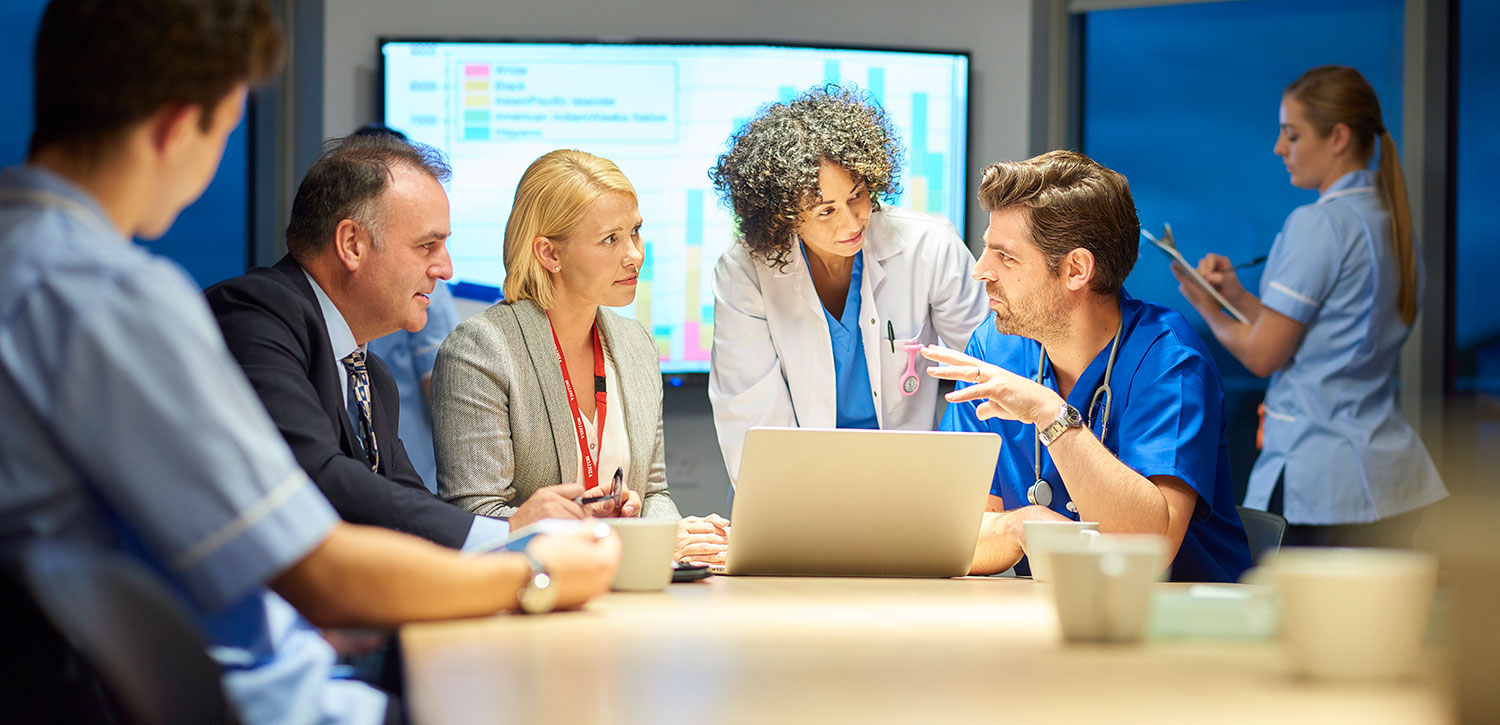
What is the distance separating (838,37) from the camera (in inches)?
169

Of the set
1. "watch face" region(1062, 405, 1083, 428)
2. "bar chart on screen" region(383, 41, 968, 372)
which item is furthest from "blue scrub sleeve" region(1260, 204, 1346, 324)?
"watch face" region(1062, 405, 1083, 428)

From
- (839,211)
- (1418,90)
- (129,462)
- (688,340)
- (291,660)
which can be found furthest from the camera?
(688,340)

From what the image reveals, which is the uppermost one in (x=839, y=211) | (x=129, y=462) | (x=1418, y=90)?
(x=1418, y=90)

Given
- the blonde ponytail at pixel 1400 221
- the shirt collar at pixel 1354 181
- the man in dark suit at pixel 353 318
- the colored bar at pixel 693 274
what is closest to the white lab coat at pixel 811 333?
the man in dark suit at pixel 353 318

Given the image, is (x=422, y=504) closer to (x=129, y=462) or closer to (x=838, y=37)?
(x=129, y=462)

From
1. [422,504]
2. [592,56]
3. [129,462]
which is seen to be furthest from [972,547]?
[592,56]

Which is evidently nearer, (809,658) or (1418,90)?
(809,658)

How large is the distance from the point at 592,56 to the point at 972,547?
9.08 ft

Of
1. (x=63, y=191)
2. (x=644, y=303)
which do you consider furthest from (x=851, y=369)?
(x=63, y=191)

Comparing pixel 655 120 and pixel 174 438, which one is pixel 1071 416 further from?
pixel 655 120

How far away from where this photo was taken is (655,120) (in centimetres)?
420

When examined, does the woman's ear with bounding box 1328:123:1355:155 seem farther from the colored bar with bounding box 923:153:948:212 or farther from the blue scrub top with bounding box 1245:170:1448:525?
the colored bar with bounding box 923:153:948:212

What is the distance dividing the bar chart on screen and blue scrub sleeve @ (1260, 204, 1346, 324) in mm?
1037

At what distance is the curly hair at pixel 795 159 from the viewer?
3.07 meters
